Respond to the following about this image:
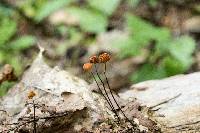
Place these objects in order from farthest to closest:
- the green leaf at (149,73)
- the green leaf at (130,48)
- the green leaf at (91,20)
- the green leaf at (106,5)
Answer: the green leaf at (91,20)
the green leaf at (106,5)
the green leaf at (130,48)
the green leaf at (149,73)

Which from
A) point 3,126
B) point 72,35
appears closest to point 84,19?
point 72,35

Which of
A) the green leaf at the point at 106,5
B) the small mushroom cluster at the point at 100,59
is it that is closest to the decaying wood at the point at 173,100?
the small mushroom cluster at the point at 100,59

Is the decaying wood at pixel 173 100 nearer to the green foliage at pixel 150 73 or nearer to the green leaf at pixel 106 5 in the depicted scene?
the green foliage at pixel 150 73

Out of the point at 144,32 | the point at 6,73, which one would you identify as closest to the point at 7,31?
the point at 144,32

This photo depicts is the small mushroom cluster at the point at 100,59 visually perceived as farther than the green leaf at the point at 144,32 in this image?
No

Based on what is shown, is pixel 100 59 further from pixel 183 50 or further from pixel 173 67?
pixel 183 50

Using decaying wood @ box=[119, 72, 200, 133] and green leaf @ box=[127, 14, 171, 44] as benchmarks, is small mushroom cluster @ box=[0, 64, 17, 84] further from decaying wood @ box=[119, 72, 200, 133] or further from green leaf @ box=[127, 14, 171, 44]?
green leaf @ box=[127, 14, 171, 44]

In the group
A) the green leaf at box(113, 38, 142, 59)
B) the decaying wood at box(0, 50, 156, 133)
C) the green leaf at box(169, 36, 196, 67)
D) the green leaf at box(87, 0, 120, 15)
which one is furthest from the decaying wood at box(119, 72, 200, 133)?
the green leaf at box(87, 0, 120, 15)
